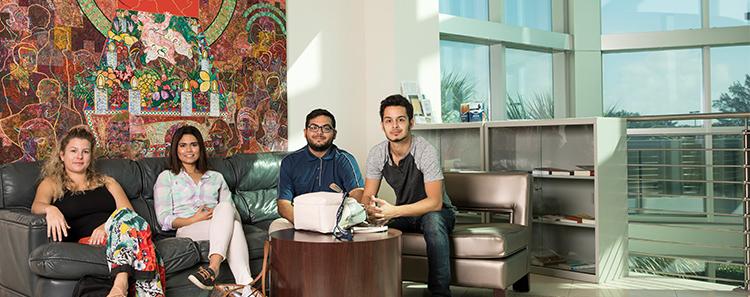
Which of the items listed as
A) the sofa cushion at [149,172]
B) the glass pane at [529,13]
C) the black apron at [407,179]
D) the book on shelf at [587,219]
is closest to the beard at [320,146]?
the black apron at [407,179]

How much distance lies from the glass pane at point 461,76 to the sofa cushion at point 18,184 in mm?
3716

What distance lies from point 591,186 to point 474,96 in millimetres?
2481

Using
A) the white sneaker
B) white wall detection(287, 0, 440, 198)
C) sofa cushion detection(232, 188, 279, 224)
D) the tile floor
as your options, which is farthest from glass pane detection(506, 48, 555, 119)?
the white sneaker

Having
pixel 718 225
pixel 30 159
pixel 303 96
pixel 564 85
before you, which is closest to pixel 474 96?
pixel 564 85

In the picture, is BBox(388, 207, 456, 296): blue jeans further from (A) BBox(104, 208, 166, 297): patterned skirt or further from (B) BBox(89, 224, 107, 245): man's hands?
(B) BBox(89, 224, 107, 245): man's hands

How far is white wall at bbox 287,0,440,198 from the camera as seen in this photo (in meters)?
5.59

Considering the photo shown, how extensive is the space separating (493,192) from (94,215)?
2.35m

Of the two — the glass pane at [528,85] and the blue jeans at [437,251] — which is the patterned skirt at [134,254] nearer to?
the blue jeans at [437,251]

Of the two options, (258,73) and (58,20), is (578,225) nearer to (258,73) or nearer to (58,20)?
(258,73)

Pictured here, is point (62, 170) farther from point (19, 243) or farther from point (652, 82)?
point (652, 82)

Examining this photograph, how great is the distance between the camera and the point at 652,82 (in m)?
8.52

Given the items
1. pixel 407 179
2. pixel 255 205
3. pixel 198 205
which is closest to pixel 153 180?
pixel 198 205

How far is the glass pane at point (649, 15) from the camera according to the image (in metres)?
A: 8.41

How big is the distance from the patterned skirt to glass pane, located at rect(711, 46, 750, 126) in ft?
22.3
